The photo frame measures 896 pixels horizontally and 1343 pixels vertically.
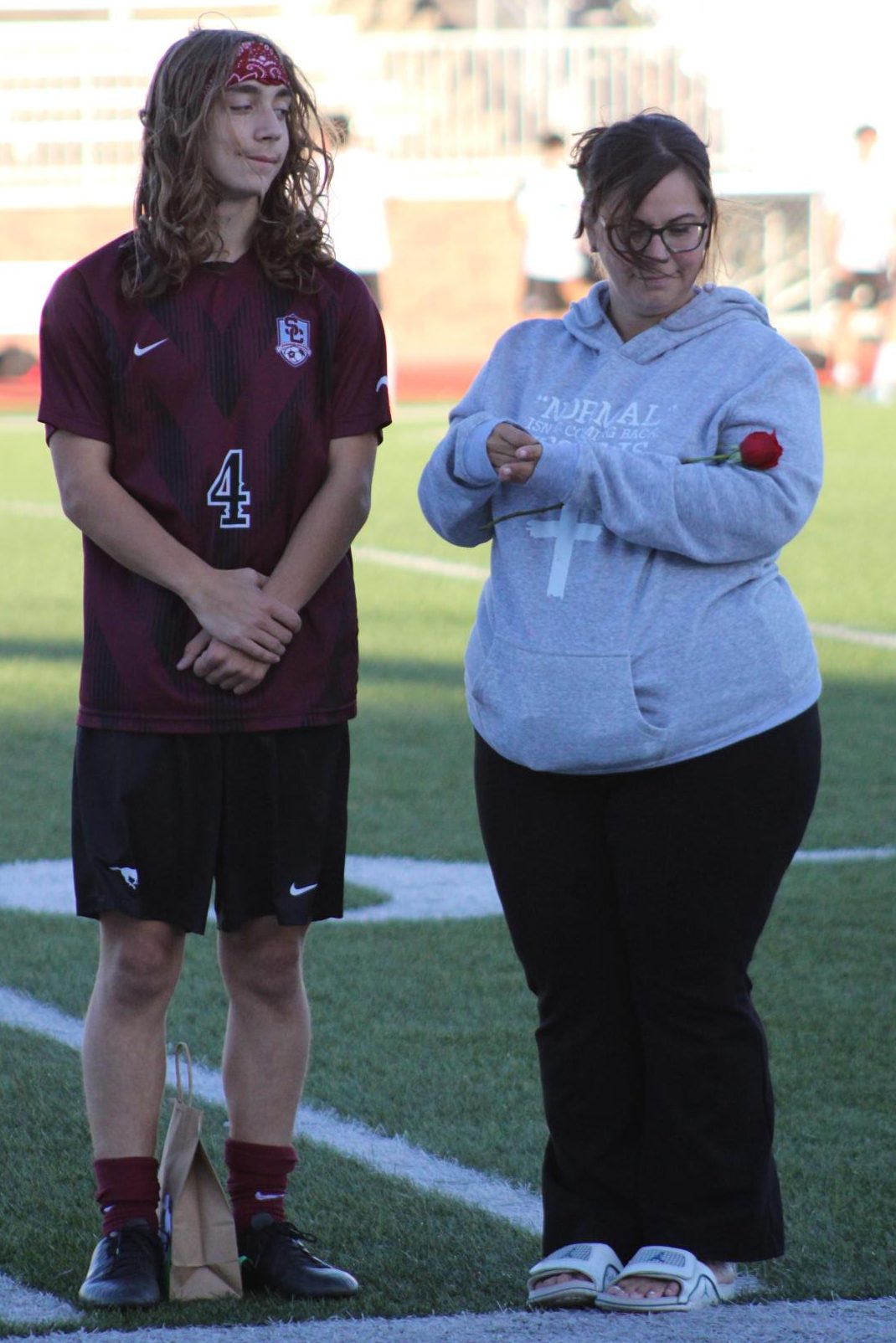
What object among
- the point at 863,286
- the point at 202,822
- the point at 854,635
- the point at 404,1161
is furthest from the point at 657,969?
the point at 863,286

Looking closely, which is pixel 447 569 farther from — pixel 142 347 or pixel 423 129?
pixel 423 129

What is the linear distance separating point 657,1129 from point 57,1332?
0.86 meters

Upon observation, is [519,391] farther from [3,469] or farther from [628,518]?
[3,469]

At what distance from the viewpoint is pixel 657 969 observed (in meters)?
3.23

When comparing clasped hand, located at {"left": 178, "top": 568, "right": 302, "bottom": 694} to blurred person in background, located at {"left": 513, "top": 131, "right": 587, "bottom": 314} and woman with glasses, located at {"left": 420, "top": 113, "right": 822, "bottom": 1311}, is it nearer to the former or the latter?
woman with glasses, located at {"left": 420, "top": 113, "right": 822, "bottom": 1311}

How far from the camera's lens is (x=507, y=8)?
3569 centimetres

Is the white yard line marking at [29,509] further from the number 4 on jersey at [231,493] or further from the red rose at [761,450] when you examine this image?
the red rose at [761,450]

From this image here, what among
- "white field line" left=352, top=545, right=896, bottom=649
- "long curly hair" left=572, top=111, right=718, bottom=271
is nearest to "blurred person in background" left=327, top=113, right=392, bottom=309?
"white field line" left=352, top=545, right=896, bottom=649

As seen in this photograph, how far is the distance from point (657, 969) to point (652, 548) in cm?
58

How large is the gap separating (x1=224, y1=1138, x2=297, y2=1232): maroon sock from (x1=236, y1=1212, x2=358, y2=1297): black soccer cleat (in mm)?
19

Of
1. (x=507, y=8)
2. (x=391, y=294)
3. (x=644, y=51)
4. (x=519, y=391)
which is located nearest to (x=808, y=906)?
(x=519, y=391)

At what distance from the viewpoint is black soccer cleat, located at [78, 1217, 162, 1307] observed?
3182 mm

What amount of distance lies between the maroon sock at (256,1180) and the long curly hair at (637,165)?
1385mm

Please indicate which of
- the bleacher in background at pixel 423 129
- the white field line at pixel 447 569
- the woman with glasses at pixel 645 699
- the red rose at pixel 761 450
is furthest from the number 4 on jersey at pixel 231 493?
the bleacher in background at pixel 423 129
